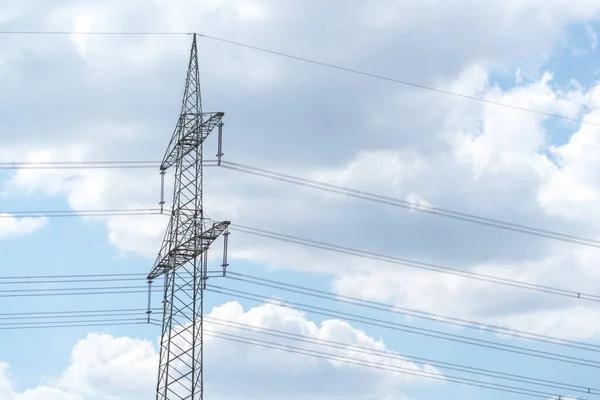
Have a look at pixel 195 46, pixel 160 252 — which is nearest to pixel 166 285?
pixel 160 252

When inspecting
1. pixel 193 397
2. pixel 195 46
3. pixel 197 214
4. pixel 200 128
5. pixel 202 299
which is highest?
pixel 195 46

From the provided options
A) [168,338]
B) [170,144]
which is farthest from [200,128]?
[168,338]

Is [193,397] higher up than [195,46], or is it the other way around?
[195,46]

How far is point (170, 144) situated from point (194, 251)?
394 inches

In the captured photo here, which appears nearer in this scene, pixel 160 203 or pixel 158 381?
pixel 158 381

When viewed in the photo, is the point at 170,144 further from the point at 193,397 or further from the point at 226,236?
the point at 193,397

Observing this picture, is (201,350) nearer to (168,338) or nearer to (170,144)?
(168,338)

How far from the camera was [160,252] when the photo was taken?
374ft

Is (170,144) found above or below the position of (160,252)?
above

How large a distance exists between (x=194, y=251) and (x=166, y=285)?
12.2ft

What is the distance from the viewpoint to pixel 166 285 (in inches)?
4459

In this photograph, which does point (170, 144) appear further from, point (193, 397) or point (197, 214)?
point (193, 397)

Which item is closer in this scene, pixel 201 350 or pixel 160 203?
pixel 201 350

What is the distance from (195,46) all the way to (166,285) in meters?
20.9
